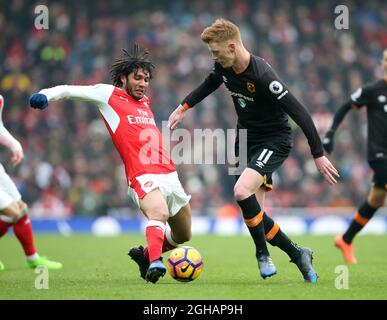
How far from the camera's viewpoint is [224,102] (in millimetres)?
19984

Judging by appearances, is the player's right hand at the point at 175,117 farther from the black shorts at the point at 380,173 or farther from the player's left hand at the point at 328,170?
the black shorts at the point at 380,173

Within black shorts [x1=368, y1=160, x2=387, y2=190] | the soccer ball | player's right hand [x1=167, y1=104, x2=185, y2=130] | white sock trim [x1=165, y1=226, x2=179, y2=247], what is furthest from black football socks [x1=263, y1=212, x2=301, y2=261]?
black shorts [x1=368, y1=160, x2=387, y2=190]

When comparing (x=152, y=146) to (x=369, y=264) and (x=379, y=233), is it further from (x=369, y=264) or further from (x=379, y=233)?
(x=379, y=233)

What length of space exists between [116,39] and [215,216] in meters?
6.40

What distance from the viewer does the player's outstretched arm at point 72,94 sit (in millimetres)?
6934

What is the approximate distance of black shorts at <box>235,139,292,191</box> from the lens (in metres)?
7.34

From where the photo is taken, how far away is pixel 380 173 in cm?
983

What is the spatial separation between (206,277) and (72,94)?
226cm

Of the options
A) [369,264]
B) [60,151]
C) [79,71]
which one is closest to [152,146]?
[369,264]

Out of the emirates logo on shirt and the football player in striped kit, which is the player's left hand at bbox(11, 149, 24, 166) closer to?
the emirates logo on shirt

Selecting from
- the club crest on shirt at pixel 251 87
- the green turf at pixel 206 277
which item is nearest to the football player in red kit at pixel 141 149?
the green turf at pixel 206 277

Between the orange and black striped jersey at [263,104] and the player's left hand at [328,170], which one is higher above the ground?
the orange and black striped jersey at [263,104]

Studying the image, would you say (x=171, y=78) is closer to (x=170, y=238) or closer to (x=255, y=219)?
(x=170, y=238)

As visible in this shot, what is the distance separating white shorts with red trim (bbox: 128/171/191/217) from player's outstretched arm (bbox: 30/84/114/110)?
837 millimetres
